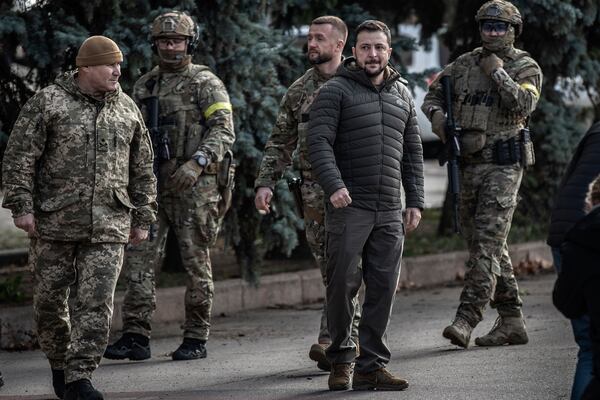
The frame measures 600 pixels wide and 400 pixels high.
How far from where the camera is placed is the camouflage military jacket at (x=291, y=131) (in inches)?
328

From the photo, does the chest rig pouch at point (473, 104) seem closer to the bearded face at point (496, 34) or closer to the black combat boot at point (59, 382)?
the bearded face at point (496, 34)

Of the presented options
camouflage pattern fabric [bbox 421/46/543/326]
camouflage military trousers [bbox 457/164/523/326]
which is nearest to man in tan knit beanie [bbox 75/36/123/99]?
camouflage pattern fabric [bbox 421/46/543/326]

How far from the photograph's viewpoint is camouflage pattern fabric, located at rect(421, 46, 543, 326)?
9117mm

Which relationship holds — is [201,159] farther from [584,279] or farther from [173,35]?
[584,279]

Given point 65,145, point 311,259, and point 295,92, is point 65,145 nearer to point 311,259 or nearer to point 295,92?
point 295,92

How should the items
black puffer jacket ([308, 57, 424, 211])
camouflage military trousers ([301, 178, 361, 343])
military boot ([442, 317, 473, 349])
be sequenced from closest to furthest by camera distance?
black puffer jacket ([308, 57, 424, 211]), camouflage military trousers ([301, 178, 361, 343]), military boot ([442, 317, 473, 349])

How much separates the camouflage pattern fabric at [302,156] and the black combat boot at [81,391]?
5.50 feet

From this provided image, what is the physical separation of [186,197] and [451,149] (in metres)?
1.72

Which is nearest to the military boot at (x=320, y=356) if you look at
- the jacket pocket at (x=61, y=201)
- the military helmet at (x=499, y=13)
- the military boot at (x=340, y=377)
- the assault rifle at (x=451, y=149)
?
the military boot at (x=340, y=377)

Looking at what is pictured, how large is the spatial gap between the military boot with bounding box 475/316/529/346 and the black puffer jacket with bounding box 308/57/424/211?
1.83 m

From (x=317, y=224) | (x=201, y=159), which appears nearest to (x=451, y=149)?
(x=317, y=224)

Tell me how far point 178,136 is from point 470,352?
2269 millimetres

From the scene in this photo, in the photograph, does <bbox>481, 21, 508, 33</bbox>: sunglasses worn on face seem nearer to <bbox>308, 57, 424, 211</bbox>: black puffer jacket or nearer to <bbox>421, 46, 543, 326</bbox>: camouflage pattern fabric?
<bbox>421, 46, 543, 326</bbox>: camouflage pattern fabric

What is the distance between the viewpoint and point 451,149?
9.21 meters
